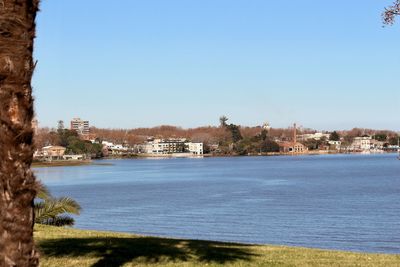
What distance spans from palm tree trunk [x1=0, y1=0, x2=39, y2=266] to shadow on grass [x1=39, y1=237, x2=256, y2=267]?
4.10 m

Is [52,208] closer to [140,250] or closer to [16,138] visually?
[140,250]

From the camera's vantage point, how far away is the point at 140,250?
491 inches

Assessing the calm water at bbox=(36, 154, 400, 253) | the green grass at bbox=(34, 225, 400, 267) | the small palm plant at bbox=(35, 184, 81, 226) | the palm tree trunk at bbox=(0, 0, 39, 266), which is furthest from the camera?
the calm water at bbox=(36, 154, 400, 253)

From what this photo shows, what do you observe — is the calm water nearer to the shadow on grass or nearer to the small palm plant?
the small palm plant

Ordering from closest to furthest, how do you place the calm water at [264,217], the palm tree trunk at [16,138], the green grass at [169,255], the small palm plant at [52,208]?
1. the palm tree trunk at [16,138]
2. the green grass at [169,255]
3. the small palm plant at [52,208]
4. the calm water at [264,217]

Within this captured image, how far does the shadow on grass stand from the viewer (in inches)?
448

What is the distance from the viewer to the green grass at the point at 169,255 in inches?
435

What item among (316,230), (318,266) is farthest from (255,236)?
(318,266)

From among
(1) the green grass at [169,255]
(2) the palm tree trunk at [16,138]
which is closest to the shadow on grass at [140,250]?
(1) the green grass at [169,255]

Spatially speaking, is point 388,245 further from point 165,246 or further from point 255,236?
point 165,246

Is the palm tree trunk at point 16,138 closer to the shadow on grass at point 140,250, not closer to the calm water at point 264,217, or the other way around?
the shadow on grass at point 140,250

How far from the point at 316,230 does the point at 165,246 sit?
2189 centimetres

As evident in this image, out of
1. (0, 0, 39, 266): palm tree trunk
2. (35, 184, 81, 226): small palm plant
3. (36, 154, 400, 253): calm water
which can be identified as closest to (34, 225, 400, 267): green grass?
(0, 0, 39, 266): palm tree trunk

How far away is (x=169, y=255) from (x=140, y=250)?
812 millimetres
